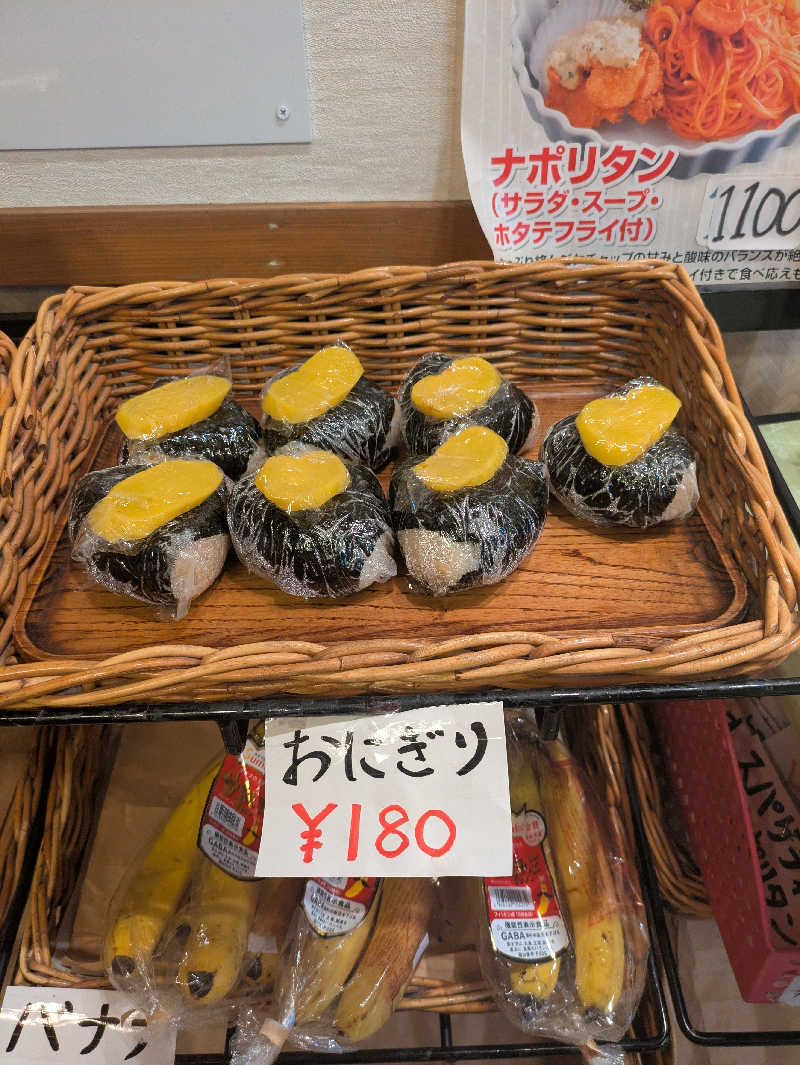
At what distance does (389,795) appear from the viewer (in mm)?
716

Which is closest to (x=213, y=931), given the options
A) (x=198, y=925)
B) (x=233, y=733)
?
(x=198, y=925)

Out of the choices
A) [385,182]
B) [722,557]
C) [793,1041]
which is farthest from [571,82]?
[793,1041]

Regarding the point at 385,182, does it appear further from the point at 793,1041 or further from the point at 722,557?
the point at 793,1041

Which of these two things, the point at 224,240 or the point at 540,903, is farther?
the point at 224,240

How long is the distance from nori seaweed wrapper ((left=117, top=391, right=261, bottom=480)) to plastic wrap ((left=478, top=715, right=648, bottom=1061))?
0.55 meters

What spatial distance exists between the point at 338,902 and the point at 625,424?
27.3 inches

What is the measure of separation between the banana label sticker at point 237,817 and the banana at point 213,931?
0.06 feet

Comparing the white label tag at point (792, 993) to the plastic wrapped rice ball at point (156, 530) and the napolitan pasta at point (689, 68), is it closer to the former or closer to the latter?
the plastic wrapped rice ball at point (156, 530)

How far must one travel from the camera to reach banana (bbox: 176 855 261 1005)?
2.80 ft

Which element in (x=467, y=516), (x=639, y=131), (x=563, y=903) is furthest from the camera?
(x=639, y=131)

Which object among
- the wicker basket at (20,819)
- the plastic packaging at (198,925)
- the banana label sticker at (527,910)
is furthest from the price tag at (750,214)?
the wicker basket at (20,819)

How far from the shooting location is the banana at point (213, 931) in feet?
2.80

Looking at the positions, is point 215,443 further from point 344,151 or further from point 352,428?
point 344,151

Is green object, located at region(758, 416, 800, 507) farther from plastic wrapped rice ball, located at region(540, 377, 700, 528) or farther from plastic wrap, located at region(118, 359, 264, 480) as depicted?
plastic wrap, located at region(118, 359, 264, 480)
